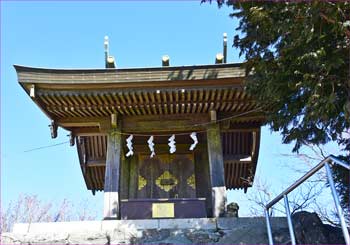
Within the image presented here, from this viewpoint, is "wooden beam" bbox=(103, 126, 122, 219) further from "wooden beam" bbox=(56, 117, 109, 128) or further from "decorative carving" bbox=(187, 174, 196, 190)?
"decorative carving" bbox=(187, 174, 196, 190)

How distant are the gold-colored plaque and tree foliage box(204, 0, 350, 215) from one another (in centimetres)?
244

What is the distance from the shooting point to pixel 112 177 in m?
6.59

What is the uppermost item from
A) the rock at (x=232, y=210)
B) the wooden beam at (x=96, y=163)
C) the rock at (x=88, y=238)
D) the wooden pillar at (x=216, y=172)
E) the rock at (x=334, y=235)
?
the wooden beam at (x=96, y=163)

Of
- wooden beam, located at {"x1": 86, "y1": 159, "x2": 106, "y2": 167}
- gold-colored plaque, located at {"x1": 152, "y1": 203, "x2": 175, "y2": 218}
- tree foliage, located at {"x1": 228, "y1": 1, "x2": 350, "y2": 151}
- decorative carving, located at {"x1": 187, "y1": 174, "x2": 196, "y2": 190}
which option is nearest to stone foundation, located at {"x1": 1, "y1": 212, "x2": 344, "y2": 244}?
gold-colored plaque, located at {"x1": 152, "y1": 203, "x2": 175, "y2": 218}

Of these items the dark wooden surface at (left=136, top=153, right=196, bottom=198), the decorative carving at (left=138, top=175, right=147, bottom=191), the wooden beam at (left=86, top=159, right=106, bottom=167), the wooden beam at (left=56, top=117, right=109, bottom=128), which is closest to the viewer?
the wooden beam at (left=56, top=117, right=109, bottom=128)

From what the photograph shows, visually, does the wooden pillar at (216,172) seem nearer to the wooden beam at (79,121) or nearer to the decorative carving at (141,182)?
the decorative carving at (141,182)

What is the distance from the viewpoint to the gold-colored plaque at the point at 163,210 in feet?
21.1

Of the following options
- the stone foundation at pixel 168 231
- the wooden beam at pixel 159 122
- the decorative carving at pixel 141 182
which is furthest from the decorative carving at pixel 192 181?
the stone foundation at pixel 168 231

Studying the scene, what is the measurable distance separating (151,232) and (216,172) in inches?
63.8

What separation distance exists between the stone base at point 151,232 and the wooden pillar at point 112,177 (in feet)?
1.82

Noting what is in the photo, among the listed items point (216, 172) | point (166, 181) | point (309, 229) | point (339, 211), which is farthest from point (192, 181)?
point (339, 211)

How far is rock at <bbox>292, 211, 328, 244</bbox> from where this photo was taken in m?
4.71

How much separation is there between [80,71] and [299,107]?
3594 millimetres

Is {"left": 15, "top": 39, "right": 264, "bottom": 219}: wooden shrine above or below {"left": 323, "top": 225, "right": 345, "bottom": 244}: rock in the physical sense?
above
